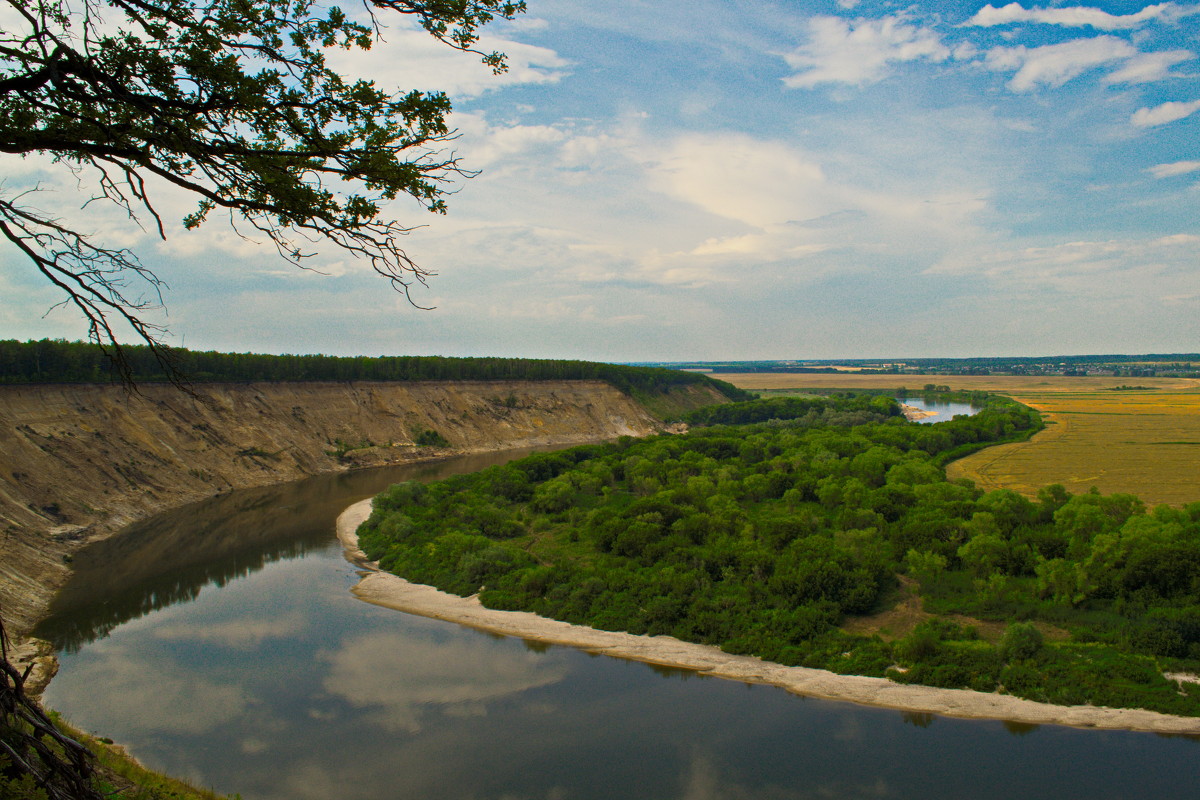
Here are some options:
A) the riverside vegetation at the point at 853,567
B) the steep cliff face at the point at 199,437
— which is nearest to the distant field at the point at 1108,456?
the riverside vegetation at the point at 853,567

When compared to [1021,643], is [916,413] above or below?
above

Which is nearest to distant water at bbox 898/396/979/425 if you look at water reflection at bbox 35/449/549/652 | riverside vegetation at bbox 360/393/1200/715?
riverside vegetation at bbox 360/393/1200/715

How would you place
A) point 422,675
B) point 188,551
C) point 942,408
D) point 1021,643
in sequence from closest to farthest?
point 1021,643, point 422,675, point 188,551, point 942,408

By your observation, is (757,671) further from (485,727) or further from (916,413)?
(916,413)

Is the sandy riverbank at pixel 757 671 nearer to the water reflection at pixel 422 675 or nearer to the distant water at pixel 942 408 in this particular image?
the water reflection at pixel 422 675

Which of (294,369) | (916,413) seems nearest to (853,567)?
(294,369)

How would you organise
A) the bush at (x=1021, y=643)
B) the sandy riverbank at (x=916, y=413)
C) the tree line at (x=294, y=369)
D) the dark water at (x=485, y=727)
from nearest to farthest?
the dark water at (x=485, y=727), the bush at (x=1021, y=643), the tree line at (x=294, y=369), the sandy riverbank at (x=916, y=413)

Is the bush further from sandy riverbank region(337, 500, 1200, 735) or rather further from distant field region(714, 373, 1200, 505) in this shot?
distant field region(714, 373, 1200, 505)
